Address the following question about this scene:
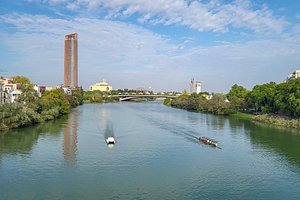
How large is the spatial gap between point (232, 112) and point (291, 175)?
3317 centimetres

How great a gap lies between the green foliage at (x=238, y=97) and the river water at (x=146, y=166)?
23234 mm

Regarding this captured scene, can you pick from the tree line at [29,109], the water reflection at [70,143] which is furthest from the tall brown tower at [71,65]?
the water reflection at [70,143]

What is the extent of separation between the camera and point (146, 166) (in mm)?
16828

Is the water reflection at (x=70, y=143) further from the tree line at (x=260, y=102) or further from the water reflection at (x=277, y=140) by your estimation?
the tree line at (x=260, y=102)

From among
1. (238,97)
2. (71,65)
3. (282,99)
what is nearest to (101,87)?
(71,65)

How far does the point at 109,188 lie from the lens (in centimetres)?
1350

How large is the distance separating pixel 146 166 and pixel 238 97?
42.8 meters

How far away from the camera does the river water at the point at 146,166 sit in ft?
43.4

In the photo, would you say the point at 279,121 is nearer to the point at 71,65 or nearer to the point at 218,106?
the point at 218,106

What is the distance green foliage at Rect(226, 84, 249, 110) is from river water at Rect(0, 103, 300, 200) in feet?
76.2

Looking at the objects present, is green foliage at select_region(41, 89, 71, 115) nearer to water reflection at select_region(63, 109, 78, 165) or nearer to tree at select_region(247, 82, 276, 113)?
water reflection at select_region(63, 109, 78, 165)

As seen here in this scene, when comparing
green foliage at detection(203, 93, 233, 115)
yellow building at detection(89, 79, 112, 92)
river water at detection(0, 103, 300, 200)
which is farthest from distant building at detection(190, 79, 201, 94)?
river water at detection(0, 103, 300, 200)

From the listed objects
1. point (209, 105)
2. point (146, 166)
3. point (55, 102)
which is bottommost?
point (146, 166)

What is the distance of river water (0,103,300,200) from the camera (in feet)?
43.4
